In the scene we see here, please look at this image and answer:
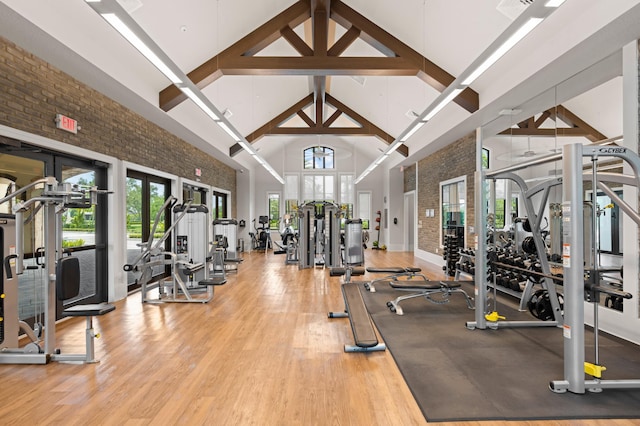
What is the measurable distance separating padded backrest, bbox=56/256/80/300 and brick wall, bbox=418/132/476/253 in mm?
7055

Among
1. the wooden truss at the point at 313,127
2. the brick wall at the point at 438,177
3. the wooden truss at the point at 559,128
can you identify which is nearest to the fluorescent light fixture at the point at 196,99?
the wooden truss at the point at 559,128

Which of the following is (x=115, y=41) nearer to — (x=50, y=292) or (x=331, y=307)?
(x=50, y=292)

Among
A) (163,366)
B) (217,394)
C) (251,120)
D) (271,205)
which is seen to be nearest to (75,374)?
(163,366)

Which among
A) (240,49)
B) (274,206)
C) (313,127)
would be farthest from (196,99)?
(274,206)

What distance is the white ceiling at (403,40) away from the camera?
365cm

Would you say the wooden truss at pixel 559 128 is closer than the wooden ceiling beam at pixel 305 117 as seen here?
Yes

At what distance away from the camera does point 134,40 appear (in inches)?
126

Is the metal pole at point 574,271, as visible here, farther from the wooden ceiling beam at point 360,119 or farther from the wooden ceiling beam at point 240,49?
the wooden ceiling beam at point 360,119

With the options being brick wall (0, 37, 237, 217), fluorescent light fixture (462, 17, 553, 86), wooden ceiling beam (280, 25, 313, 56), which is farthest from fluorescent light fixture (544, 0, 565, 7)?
brick wall (0, 37, 237, 217)

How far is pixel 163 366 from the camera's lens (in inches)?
123

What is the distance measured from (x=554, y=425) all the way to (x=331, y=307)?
3185 mm

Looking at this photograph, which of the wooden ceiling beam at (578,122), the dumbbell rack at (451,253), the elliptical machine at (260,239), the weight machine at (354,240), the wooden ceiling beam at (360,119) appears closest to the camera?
the wooden ceiling beam at (578,122)

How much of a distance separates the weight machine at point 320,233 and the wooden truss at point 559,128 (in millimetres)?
4162

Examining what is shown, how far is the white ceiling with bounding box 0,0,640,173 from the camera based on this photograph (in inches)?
144
